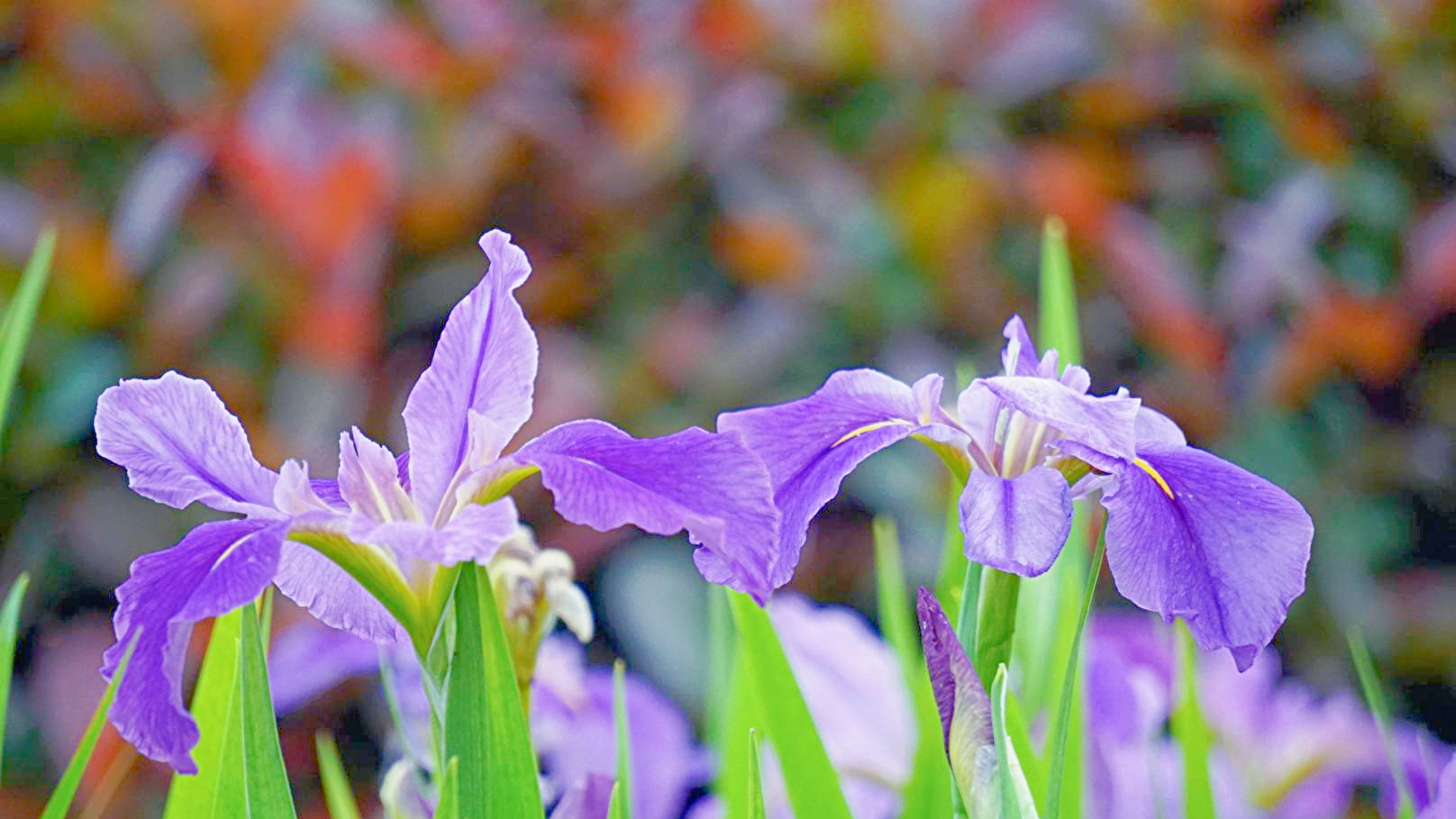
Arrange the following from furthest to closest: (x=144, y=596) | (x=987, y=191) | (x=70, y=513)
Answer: (x=987, y=191), (x=70, y=513), (x=144, y=596)

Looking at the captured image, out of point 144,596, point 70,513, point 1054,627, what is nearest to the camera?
point 144,596

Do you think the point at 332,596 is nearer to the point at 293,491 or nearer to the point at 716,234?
the point at 293,491

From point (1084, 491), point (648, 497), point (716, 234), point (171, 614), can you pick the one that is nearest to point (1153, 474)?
point (1084, 491)

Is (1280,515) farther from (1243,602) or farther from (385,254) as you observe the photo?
(385,254)

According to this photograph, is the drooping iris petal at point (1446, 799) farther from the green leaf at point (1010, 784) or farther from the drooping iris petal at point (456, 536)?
the drooping iris petal at point (456, 536)


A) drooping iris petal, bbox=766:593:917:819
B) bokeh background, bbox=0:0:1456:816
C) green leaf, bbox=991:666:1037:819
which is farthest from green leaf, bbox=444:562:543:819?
bokeh background, bbox=0:0:1456:816

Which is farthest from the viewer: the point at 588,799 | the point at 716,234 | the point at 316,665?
the point at 716,234

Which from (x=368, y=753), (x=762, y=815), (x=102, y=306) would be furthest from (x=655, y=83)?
(x=762, y=815)
